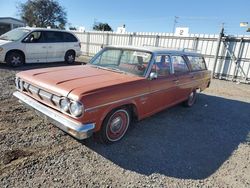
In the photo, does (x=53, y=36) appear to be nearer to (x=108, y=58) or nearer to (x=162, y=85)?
(x=108, y=58)

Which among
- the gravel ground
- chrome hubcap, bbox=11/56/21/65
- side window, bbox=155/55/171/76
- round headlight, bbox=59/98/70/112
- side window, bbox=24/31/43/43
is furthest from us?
side window, bbox=24/31/43/43

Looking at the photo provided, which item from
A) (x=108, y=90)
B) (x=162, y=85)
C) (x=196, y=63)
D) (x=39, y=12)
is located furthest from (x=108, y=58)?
(x=39, y=12)

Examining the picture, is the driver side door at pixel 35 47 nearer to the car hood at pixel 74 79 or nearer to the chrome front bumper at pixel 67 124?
the car hood at pixel 74 79

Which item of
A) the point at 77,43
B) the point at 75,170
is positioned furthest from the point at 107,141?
the point at 77,43

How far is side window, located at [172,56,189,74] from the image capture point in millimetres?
4818

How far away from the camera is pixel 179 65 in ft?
16.6

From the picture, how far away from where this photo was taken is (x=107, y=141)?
3492 millimetres

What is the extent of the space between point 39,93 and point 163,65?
2.54 m

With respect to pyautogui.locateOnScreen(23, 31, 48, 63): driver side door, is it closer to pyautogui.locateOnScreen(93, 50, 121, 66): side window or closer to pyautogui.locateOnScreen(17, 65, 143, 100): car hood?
pyautogui.locateOnScreen(93, 50, 121, 66): side window

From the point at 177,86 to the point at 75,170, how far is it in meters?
3.02

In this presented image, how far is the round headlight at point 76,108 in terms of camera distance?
2.77 meters

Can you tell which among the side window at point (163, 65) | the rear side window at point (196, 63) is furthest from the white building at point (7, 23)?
the side window at point (163, 65)

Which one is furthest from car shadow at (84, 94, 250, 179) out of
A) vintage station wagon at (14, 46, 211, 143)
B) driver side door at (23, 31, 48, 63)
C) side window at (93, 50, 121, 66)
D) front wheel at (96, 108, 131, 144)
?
driver side door at (23, 31, 48, 63)

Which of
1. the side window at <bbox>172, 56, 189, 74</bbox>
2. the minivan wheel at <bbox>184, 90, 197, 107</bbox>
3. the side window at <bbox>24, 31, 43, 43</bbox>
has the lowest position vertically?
the minivan wheel at <bbox>184, 90, 197, 107</bbox>
